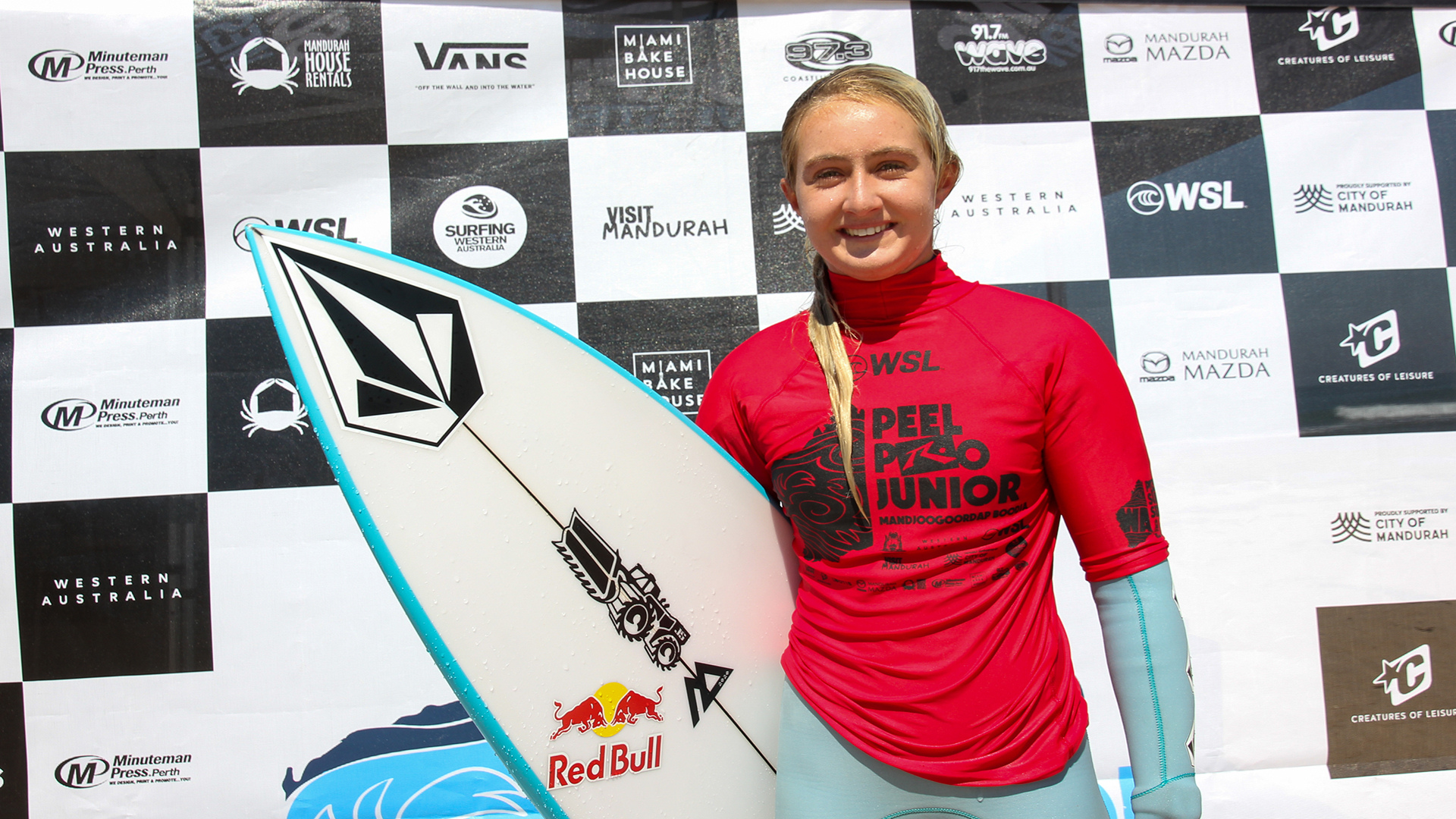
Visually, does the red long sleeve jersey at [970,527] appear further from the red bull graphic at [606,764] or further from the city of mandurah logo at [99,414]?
the city of mandurah logo at [99,414]

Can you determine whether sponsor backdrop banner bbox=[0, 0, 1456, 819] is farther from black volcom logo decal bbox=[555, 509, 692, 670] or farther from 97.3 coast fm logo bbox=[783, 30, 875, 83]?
black volcom logo decal bbox=[555, 509, 692, 670]

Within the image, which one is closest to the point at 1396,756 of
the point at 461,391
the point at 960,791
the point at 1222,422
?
the point at 1222,422

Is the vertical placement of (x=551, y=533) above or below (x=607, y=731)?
above

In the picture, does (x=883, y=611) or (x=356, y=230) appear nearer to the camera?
(x=883, y=611)

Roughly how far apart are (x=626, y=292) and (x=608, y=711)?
1087mm

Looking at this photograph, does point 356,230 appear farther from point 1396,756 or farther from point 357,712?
point 1396,756

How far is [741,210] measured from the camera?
192 centimetres

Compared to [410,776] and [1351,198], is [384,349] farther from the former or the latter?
[1351,198]

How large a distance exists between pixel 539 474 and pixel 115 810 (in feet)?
5.18

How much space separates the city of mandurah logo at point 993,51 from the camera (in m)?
1.96

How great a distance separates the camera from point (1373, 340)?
195cm

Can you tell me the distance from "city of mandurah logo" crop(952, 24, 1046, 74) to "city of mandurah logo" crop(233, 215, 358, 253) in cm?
155

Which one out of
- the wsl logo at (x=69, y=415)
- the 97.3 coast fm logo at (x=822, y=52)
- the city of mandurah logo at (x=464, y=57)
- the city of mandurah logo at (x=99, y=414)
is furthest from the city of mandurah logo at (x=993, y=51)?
the wsl logo at (x=69, y=415)

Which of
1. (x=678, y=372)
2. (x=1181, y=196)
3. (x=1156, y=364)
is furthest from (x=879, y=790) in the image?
(x=1181, y=196)
